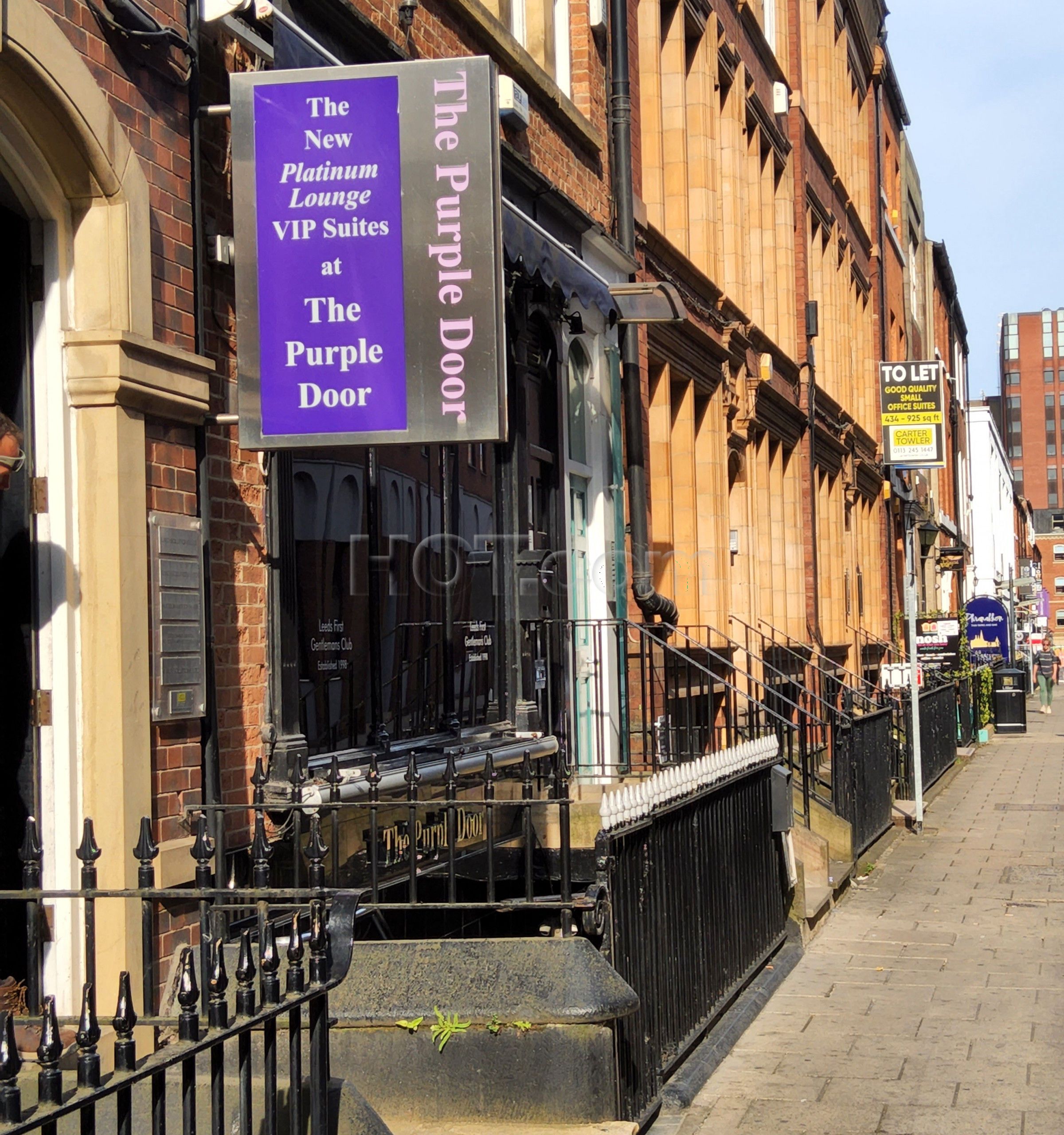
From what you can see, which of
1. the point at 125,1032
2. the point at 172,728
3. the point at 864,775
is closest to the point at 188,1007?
the point at 125,1032

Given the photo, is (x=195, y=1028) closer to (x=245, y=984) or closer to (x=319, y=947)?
(x=245, y=984)

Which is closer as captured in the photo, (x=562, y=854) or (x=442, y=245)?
(x=562, y=854)

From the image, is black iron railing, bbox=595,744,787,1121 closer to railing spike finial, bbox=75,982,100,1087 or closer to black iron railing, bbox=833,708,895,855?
railing spike finial, bbox=75,982,100,1087

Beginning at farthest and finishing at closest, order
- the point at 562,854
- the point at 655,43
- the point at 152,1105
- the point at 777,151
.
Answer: the point at 777,151, the point at 655,43, the point at 562,854, the point at 152,1105

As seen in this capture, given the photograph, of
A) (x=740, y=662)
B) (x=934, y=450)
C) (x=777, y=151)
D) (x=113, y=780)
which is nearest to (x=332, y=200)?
(x=113, y=780)

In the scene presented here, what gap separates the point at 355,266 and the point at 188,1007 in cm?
391

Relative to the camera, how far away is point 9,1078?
271cm

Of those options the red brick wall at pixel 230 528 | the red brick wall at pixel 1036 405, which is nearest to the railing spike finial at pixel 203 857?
the red brick wall at pixel 230 528

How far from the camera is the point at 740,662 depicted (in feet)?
59.0

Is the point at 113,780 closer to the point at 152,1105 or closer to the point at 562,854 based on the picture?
the point at 562,854

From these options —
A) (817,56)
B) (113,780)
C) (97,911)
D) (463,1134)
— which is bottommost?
(463,1134)

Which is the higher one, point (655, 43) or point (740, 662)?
point (655, 43)

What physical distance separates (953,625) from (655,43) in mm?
13943

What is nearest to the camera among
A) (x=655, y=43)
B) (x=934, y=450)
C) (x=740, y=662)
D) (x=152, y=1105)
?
(x=152, y=1105)
